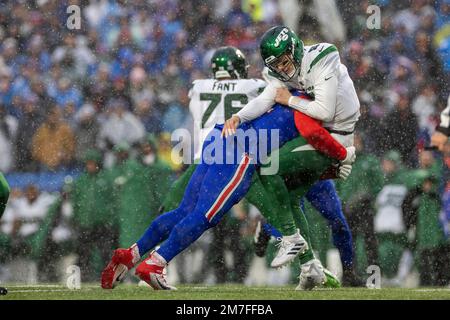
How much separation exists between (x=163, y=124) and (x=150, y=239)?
2.89m

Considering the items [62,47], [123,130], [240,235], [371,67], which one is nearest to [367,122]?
[371,67]

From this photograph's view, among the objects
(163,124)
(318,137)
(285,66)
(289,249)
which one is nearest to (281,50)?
(285,66)

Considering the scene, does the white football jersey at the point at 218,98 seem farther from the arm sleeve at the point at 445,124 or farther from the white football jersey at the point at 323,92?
the arm sleeve at the point at 445,124

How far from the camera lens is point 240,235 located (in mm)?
8742

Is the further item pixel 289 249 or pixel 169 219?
pixel 169 219

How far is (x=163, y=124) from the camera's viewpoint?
9.26m

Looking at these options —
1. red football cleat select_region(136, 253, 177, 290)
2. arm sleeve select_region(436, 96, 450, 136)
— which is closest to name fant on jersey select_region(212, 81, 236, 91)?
red football cleat select_region(136, 253, 177, 290)

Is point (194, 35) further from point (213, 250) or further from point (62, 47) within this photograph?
point (213, 250)

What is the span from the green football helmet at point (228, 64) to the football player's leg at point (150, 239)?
114cm

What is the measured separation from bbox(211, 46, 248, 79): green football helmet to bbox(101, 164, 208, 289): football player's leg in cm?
114

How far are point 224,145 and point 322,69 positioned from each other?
2.23ft

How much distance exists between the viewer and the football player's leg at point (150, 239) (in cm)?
636

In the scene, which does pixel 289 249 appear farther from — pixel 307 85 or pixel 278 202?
pixel 307 85

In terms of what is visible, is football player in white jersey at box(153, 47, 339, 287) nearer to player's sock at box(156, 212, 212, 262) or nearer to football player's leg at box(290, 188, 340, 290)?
A: football player's leg at box(290, 188, 340, 290)
